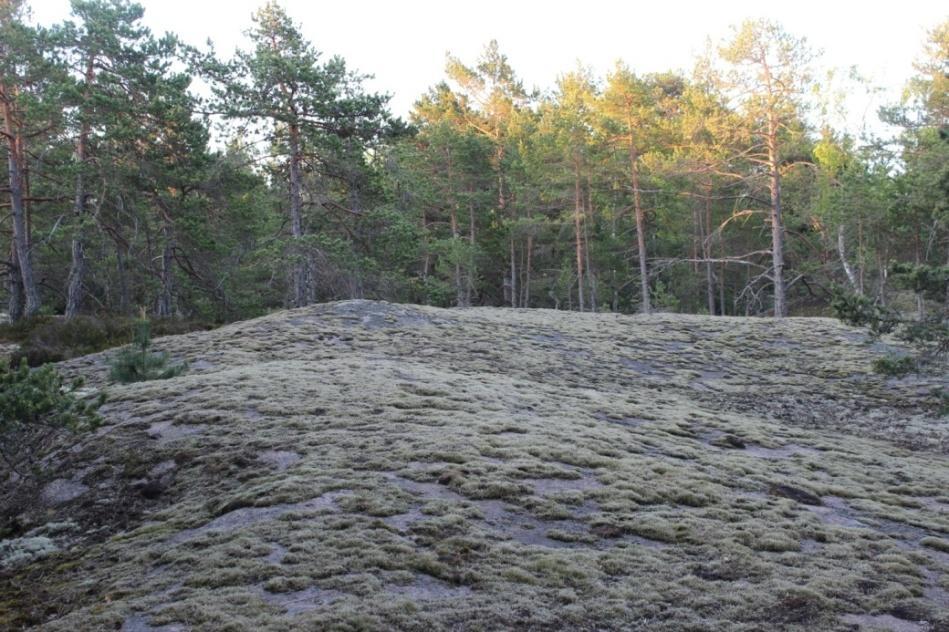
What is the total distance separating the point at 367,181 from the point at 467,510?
55.7 feet

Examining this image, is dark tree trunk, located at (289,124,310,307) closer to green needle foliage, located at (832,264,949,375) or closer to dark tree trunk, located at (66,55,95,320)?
dark tree trunk, located at (66,55,95,320)

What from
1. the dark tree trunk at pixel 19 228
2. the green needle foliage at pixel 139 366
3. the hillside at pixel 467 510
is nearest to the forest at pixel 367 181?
the dark tree trunk at pixel 19 228

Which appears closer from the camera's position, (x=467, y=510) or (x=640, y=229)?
(x=467, y=510)

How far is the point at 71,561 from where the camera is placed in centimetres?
546

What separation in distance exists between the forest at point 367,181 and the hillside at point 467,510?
5021 mm

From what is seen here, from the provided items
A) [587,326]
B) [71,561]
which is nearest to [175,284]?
[587,326]

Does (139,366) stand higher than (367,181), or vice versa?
(367,181)

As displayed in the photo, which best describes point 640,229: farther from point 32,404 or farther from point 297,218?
point 32,404

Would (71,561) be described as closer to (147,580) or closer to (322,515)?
(147,580)

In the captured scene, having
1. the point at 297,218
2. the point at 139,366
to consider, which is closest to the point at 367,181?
the point at 297,218

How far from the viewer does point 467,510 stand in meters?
6.02

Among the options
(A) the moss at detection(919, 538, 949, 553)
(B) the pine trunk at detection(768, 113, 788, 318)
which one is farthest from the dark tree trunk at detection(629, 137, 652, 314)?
(A) the moss at detection(919, 538, 949, 553)

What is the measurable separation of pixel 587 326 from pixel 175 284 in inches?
526

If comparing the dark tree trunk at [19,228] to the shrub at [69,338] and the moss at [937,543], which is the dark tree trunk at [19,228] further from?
the moss at [937,543]
